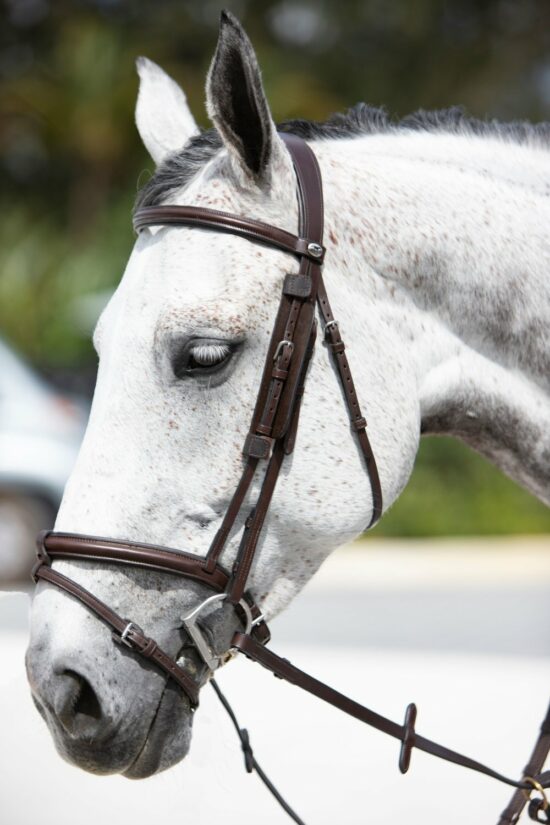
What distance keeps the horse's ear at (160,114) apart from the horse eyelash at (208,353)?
2.56 ft

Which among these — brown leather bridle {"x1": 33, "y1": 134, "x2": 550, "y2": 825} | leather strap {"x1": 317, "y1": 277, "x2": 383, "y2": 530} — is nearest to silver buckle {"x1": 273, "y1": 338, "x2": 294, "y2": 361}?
brown leather bridle {"x1": 33, "y1": 134, "x2": 550, "y2": 825}

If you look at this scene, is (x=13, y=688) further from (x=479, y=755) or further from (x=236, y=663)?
(x=236, y=663)

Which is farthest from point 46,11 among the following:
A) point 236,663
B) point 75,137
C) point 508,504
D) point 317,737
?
point 317,737

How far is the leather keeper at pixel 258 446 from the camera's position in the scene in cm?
223

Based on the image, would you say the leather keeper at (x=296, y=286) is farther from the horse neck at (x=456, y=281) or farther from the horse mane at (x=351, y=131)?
the horse mane at (x=351, y=131)

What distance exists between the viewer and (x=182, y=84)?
14.8 m

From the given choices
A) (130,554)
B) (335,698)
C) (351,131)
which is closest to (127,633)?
(130,554)

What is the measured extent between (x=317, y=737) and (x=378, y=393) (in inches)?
124

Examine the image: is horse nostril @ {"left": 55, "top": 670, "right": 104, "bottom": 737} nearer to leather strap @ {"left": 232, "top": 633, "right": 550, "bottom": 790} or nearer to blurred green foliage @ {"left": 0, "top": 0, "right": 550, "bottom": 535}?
leather strap @ {"left": 232, "top": 633, "right": 550, "bottom": 790}

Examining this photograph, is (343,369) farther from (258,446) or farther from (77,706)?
(77,706)

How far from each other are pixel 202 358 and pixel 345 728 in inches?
138

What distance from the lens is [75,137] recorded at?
1495 cm

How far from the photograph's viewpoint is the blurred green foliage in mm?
12555

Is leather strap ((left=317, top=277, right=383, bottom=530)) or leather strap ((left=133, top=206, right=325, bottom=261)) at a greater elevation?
leather strap ((left=133, top=206, right=325, bottom=261))
